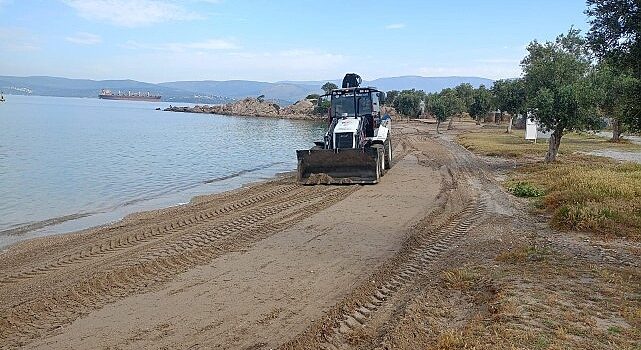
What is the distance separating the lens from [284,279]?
7.72 metres

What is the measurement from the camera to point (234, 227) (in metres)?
11.4

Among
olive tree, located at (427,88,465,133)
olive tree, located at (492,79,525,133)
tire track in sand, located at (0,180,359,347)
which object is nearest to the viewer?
tire track in sand, located at (0,180,359,347)

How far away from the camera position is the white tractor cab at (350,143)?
1736 cm

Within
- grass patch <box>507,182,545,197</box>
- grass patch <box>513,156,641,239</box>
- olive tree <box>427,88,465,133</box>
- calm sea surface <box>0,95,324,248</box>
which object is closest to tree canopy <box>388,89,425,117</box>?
olive tree <box>427,88,465,133</box>

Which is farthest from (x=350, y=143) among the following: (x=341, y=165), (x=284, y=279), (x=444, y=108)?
(x=444, y=108)

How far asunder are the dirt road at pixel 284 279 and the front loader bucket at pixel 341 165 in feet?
11.6

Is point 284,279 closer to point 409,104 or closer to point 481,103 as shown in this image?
point 481,103

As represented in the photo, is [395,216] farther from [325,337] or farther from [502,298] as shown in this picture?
[325,337]

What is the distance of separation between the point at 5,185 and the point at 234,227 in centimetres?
1245

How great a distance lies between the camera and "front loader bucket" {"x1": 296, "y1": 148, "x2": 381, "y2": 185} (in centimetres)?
1727

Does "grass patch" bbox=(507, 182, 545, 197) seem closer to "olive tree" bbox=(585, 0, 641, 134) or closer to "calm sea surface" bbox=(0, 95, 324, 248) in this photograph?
"olive tree" bbox=(585, 0, 641, 134)

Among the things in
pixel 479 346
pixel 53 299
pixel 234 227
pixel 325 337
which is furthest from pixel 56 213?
pixel 479 346

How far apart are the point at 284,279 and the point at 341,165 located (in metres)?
10.1

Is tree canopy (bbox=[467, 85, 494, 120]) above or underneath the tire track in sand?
above
